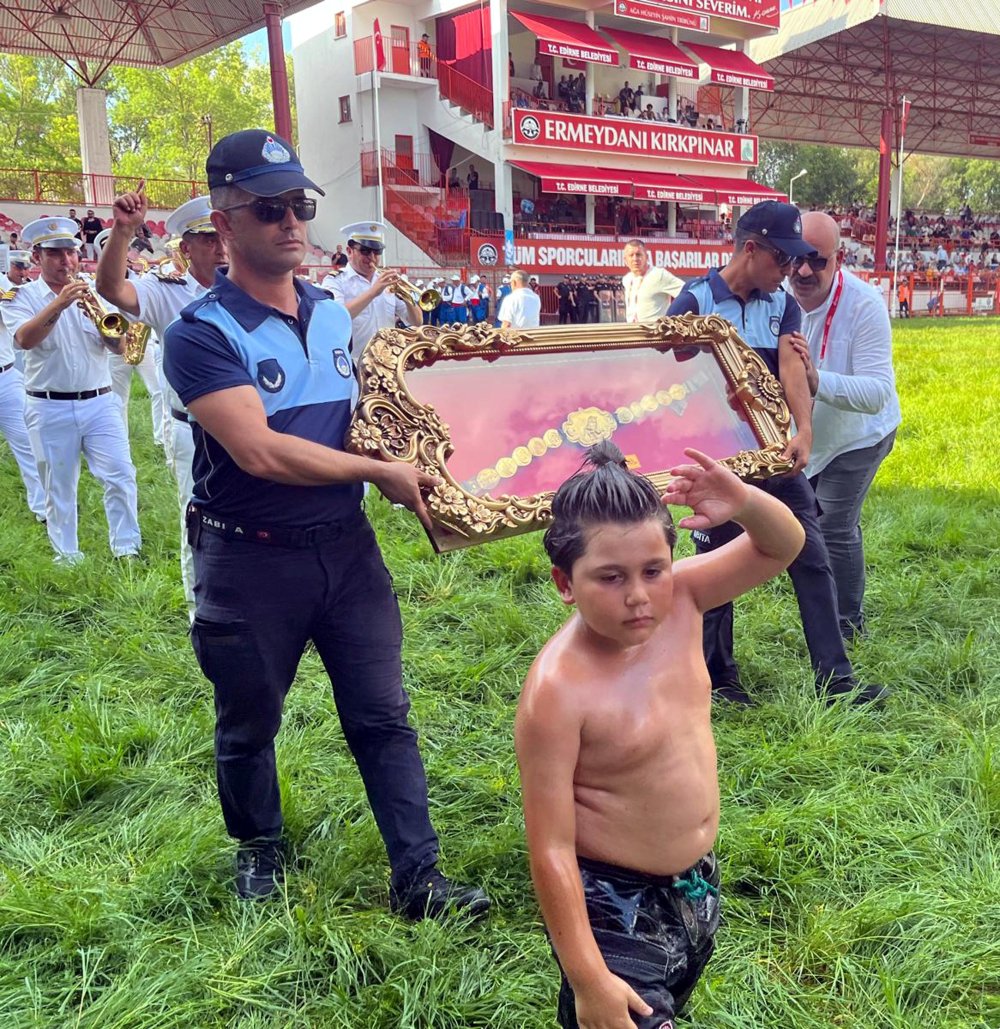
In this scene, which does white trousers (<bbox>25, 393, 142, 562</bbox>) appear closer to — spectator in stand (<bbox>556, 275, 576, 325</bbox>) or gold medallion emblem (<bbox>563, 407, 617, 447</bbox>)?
gold medallion emblem (<bbox>563, 407, 617, 447</bbox>)

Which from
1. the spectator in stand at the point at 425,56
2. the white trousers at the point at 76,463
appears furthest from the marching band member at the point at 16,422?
the spectator in stand at the point at 425,56

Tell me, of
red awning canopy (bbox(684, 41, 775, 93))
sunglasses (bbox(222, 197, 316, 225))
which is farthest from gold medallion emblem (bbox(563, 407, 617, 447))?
red awning canopy (bbox(684, 41, 775, 93))

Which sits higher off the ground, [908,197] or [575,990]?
[908,197]

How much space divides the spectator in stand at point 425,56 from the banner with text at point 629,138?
172 inches

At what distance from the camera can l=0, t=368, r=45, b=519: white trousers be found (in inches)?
293

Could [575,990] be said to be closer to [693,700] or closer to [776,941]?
[693,700]

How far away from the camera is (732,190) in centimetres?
3350

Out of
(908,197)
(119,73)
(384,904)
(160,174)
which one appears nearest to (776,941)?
(384,904)

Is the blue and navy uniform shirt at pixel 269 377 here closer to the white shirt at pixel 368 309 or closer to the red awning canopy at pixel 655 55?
the white shirt at pixel 368 309

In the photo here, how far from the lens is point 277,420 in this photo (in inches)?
95.9

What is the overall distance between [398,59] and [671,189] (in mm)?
9947

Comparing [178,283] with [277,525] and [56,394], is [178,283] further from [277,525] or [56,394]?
[277,525]

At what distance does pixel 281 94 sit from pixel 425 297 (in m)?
20.4

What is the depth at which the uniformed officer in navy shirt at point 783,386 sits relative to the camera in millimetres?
3531
